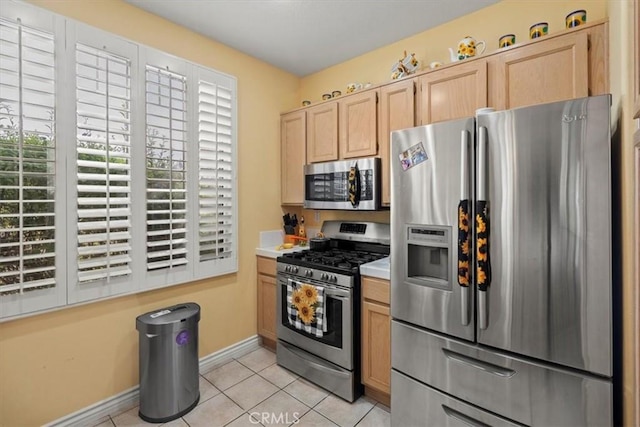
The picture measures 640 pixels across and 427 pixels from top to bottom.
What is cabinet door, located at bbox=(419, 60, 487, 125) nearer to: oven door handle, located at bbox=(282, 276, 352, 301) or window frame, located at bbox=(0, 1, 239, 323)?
oven door handle, located at bbox=(282, 276, 352, 301)

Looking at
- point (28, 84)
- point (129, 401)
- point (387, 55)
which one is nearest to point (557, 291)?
point (387, 55)

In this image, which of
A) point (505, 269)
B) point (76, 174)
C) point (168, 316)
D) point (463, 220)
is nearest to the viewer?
point (505, 269)

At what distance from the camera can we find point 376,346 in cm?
204

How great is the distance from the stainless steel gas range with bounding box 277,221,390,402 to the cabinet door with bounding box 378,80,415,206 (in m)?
0.55

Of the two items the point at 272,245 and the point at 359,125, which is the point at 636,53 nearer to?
the point at 359,125

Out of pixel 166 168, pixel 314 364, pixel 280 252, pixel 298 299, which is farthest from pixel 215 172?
pixel 314 364

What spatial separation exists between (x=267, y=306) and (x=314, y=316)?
29.7 inches

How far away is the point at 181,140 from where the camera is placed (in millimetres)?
→ 2338

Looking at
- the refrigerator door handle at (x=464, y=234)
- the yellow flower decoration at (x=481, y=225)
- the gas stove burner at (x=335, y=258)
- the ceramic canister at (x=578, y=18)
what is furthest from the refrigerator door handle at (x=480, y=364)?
the ceramic canister at (x=578, y=18)

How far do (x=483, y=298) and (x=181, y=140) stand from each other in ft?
7.56

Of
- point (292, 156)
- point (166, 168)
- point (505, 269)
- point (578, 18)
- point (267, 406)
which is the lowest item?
point (267, 406)

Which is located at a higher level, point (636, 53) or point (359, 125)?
point (359, 125)

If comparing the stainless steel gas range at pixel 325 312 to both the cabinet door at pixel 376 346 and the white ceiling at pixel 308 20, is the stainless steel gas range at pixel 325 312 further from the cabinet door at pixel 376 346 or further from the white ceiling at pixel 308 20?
the white ceiling at pixel 308 20

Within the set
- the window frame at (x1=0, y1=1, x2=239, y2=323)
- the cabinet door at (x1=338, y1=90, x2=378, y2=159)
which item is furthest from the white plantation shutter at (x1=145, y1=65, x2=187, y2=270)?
the cabinet door at (x1=338, y1=90, x2=378, y2=159)
